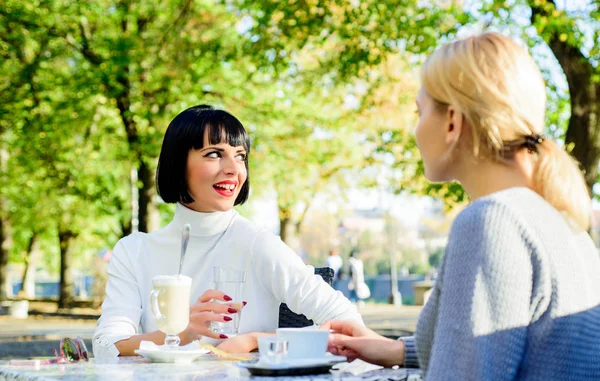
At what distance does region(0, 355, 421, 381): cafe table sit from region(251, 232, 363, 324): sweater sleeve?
2.09 ft

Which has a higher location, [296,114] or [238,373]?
[296,114]

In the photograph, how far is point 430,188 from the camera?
13.7m

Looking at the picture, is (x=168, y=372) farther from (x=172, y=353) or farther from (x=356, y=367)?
(x=356, y=367)

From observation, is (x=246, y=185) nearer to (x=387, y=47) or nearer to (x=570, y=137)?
(x=570, y=137)

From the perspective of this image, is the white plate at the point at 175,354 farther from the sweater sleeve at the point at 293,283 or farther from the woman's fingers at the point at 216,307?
the sweater sleeve at the point at 293,283

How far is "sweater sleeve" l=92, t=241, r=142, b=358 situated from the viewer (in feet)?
10.1

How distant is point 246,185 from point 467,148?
6.40 feet

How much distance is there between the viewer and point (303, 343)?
7.24 feet

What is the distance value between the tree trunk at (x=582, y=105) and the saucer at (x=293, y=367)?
10.2 m

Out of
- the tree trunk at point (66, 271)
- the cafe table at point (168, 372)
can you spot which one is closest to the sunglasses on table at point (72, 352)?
the cafe table at point (168, 372)

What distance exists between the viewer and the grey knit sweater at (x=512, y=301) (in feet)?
5.51

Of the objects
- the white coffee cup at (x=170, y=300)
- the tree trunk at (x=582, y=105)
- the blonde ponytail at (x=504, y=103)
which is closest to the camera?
the blonde ponytail at (x=504, y=103)

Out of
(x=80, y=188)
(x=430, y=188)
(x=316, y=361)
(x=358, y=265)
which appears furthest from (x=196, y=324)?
(x=358, y=265)

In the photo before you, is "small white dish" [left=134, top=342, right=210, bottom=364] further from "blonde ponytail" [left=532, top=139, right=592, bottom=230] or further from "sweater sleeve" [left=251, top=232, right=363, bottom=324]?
"blonde ponytail" [left=532, top=139, right=592, bottom=230]
